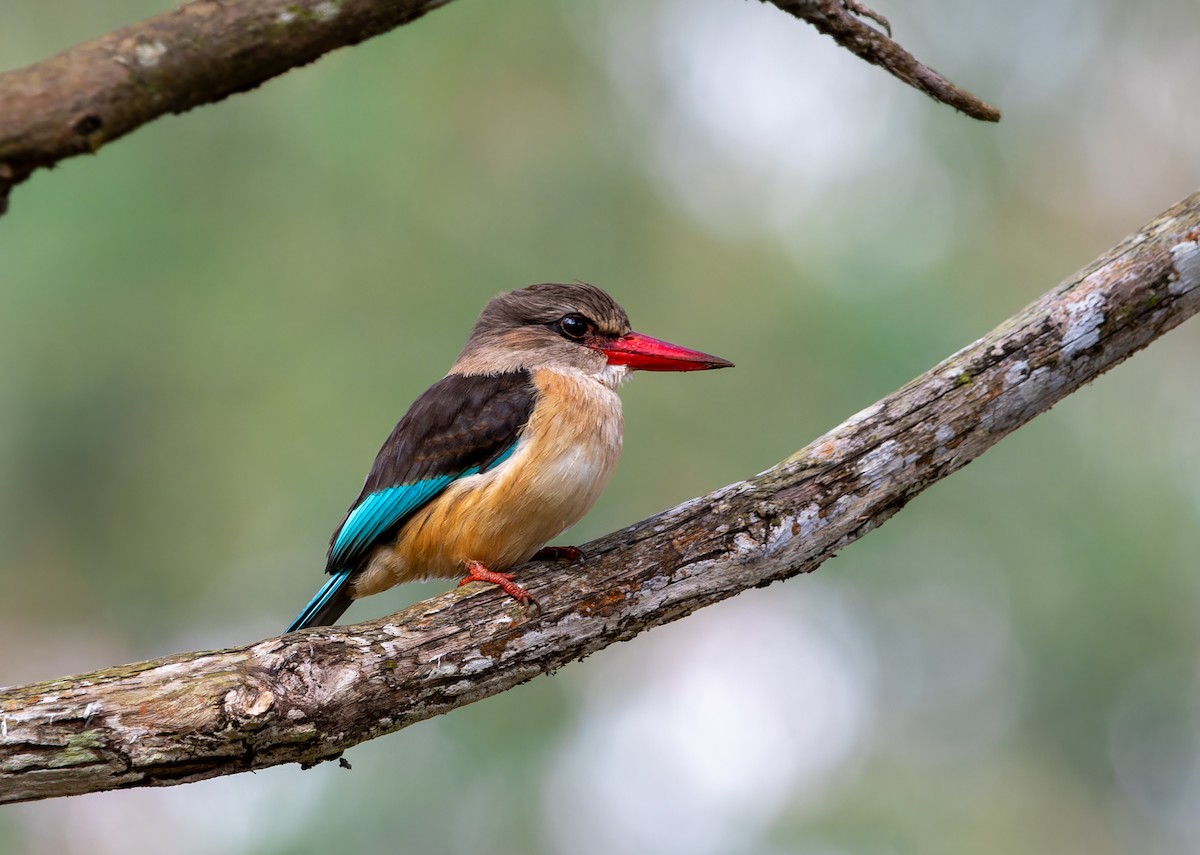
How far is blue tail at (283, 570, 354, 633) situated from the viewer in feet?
11.6

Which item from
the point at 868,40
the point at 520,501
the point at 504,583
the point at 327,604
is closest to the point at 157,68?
the point at 868,40

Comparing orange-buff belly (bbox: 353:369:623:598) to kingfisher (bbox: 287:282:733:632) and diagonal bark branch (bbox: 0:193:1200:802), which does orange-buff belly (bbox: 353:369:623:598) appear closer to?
kingfisher (bbox: 287:282:733:632)

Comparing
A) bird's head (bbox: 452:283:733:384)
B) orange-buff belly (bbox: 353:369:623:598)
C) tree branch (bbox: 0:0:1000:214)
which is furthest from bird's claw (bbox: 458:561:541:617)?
tree branch (bbox: 0:0:1000:214)

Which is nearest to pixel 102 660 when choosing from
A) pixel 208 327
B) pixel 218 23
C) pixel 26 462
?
pixel 26 462

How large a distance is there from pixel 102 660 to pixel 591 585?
4.33m

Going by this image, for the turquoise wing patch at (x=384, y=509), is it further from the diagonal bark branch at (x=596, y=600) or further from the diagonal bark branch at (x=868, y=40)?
the diagonal bark branch at (x=868, y=40)

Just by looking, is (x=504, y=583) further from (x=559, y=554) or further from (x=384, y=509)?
(x=384, y=509)

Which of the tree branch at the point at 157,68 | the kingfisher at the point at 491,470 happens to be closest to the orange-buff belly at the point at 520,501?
the kingfisher at the point at 491,470

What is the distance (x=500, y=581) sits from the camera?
3027mm

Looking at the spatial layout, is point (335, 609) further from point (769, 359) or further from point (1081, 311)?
point (769, 359)

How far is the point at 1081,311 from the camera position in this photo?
10.3ft

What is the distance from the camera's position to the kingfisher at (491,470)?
3.31 m

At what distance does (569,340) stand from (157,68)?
1.99 meters

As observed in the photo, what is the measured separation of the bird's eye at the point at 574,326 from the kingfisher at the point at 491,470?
28mm
